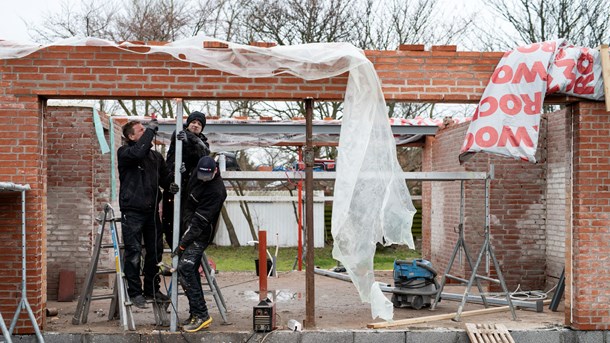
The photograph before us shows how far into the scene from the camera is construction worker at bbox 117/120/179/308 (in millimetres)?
7691

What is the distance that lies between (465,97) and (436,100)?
33 centimetres

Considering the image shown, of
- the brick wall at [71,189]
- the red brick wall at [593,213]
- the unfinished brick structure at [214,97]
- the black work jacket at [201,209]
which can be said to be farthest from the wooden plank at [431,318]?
the brick wall at [71,189]

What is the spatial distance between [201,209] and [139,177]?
102 cm

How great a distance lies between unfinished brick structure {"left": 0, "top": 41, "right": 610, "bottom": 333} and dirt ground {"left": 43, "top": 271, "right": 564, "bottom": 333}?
0.63m

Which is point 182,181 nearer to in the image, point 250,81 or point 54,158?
point 250,81

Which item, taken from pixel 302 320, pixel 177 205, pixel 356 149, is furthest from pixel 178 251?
pixel 356 149

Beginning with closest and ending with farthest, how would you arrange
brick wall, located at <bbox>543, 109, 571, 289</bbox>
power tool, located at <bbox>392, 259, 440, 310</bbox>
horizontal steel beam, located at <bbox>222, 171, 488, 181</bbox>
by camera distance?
horizontal steel beam, located at <bbox>222, 171, 488, 181</bbox> → power tool, located at <bbox>392, 259, 440, 310</bbox> → brick wall, located at <bbox>543, 109, 571, 289</bbox>

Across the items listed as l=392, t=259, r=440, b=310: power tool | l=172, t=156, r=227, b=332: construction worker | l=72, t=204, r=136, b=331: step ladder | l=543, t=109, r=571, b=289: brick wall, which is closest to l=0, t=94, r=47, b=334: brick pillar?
l=72, t=204, r=136, b=331: step ladder

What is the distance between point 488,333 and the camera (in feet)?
24.2

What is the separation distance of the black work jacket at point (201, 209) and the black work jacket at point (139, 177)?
0.58 m

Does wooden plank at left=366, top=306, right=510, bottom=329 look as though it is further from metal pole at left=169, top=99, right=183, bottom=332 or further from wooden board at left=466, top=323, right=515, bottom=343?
metal pole at left=169, top=99, right=183, bottom=332

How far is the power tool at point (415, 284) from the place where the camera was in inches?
352

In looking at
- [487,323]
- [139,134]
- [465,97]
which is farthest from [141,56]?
[487,323]

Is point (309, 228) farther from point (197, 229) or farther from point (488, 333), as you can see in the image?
point (488, 333)
